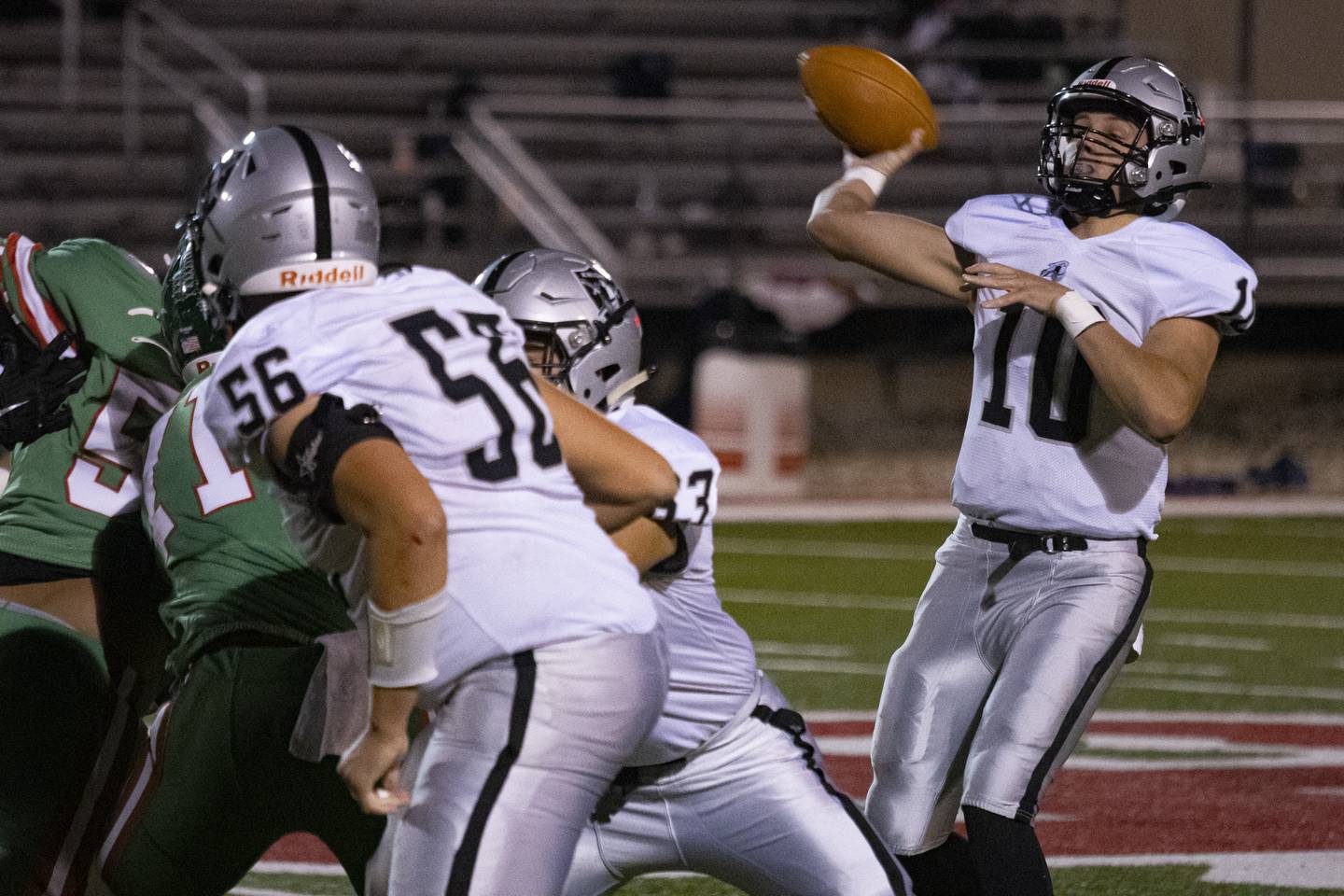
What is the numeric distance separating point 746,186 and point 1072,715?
10640 millimetres

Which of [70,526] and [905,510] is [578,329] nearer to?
[70,526]

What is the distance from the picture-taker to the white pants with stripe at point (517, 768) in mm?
2348

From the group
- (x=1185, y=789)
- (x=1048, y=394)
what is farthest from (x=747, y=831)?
(x=1185, y=789)

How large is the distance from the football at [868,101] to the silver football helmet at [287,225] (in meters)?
1.37

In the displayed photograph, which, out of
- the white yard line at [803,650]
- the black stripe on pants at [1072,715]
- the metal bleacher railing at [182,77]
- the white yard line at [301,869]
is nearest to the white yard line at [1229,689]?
the white yard line at [803,650]

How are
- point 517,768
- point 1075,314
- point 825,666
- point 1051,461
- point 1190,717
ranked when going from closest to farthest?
point 517,768
point 1075,314
point 1051,461
point 1190,717
point 825,666

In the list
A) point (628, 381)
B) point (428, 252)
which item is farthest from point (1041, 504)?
point (428, 252)

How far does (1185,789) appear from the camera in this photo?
517 cm

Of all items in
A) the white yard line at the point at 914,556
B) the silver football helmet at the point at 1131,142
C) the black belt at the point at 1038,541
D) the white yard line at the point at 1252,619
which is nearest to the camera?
the black belt at the point at 1038,541

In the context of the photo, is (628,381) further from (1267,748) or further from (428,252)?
(428,252)

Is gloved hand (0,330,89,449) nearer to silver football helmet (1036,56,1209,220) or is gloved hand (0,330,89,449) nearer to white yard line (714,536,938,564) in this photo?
silver football helmet (1036,56,1209,220)

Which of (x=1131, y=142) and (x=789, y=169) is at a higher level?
(x=1131, y=142)

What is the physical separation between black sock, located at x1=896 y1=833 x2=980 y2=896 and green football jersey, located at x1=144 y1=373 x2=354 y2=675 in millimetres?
1123

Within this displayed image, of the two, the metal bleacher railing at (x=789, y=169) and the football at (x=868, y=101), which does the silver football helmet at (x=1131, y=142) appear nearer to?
the football at (x=868, y=101)
